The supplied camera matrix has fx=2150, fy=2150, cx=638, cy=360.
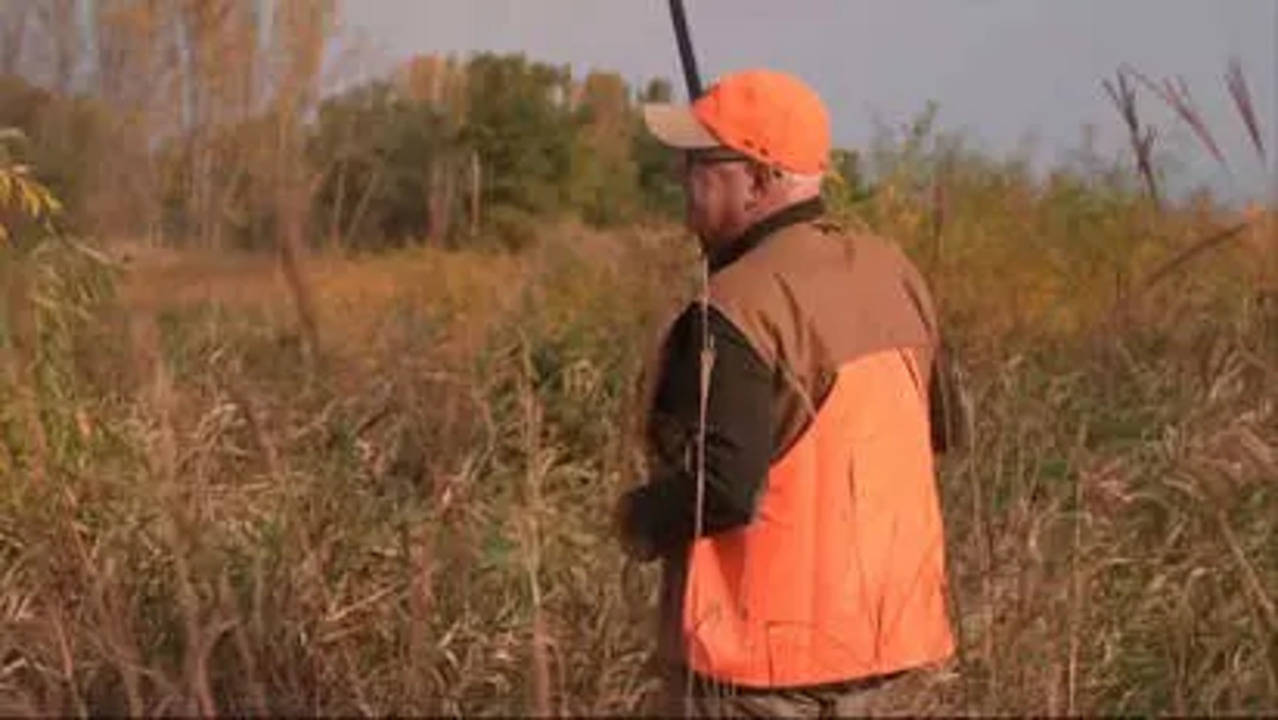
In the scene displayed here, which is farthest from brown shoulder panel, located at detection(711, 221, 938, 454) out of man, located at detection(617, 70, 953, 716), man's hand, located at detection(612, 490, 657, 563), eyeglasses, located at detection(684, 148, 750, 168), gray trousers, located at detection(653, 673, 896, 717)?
gray trousers, located at detection(653, 673, 896, 717)

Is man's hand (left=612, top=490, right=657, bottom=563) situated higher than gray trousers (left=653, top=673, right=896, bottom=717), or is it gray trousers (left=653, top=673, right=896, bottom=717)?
man's hand (left=612, top=490, right=657, bottom=563)

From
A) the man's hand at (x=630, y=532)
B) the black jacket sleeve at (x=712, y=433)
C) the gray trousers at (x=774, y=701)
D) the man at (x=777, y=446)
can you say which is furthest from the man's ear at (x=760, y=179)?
the gray trousers at (x=774, y=701)

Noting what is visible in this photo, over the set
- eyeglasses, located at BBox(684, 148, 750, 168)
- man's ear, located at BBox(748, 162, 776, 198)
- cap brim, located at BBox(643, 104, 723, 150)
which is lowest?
man's ear, located at BBox(748, 162, 776, 198)

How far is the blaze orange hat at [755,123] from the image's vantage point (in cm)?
311

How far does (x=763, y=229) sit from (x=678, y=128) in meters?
0.20

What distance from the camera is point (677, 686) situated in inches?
124

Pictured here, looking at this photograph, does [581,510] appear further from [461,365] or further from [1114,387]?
[1114,387]

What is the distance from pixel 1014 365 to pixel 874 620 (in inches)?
171

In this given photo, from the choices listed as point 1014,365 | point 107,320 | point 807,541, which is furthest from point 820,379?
point 1014,365

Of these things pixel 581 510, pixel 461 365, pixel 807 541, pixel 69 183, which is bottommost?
pixel 581 510

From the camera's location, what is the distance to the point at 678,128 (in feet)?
10.3

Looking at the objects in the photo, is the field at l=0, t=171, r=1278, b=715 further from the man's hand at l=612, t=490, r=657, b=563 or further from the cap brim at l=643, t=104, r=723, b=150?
the cap brim at l=643, t=104, r=723, b=150

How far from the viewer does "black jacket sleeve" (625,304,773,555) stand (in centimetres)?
293

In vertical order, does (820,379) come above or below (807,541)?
above
